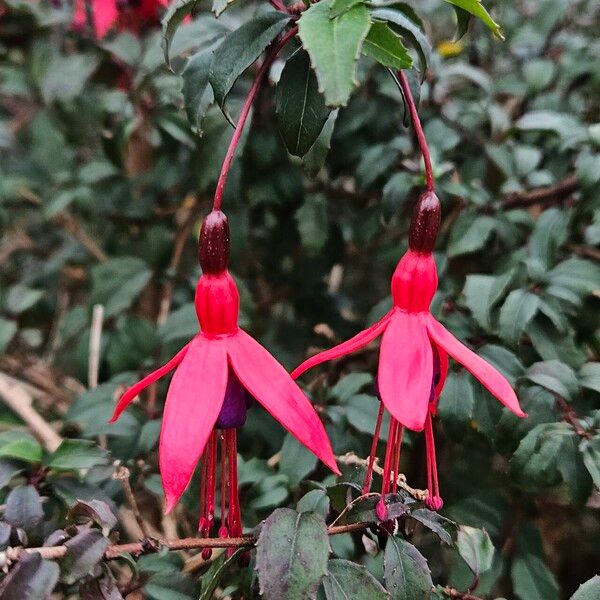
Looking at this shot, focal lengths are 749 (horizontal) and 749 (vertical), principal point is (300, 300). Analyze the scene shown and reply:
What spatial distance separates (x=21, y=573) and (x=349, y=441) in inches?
14.4

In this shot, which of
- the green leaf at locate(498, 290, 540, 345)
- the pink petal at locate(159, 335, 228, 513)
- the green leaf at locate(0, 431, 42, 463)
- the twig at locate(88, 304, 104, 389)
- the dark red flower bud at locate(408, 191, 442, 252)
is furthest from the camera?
the twig at locate(88, 304, 104, 389)

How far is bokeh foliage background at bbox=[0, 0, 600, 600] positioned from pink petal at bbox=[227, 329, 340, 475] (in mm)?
154

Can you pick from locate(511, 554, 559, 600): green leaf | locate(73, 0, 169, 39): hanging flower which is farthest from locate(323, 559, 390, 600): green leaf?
locate(73, 0, 169, 39): hanging flower

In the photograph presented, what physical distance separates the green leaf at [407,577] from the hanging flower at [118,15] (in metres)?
0.93

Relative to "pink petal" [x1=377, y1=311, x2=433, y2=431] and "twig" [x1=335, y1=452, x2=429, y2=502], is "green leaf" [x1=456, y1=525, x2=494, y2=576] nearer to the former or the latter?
"twig" [x1=335, y1=452, x2=429, y2=502]

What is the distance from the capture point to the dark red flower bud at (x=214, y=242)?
536 mm

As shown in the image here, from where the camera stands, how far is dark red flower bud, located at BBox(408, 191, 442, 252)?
56cm

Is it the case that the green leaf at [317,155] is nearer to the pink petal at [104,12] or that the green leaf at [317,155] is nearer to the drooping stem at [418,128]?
the drooping stem at [418,128]

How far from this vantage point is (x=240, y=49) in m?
0.58

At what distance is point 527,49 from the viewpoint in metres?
1.27

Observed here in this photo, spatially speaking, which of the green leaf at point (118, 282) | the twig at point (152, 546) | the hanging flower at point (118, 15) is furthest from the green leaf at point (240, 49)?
the hanging flower at point (118, 15)

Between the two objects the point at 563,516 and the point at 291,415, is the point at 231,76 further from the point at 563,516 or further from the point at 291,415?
the point at 563,516

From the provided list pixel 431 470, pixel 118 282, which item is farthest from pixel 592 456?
pixel 118 282

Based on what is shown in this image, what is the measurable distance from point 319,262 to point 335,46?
0.67 m
